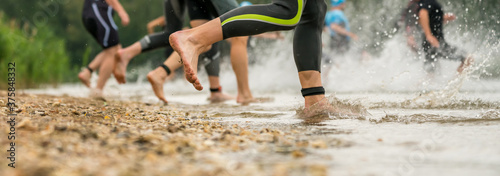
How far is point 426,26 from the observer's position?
18.3 ft

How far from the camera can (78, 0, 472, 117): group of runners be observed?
2607mm

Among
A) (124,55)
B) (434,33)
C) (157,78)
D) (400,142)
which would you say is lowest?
(400,142)

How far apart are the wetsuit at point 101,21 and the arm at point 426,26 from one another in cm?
312

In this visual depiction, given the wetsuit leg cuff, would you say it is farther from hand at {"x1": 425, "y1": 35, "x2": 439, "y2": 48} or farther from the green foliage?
the green foliage

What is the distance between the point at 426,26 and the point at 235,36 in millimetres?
3464

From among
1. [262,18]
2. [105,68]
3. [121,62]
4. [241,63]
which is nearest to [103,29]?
[105,68]

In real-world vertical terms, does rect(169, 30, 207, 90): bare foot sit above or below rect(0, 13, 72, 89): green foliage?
below

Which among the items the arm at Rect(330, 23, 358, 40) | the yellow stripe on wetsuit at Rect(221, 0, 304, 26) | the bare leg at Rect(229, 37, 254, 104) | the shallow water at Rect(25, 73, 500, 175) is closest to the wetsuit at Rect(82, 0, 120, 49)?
the bare leg at Rect(229, 37, 254, 104)

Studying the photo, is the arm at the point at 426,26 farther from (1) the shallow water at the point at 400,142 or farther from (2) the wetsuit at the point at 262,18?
(2) the wetsuit at the point at 262,18

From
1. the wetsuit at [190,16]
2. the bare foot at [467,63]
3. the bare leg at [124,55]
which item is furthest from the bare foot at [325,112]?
the bare leg at [124,55]

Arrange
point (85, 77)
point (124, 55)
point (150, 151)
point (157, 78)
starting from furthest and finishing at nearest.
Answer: point (85, 77) → point (124, 55) → point (157, 78) → point (150, 151)

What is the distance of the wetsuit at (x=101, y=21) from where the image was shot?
553 cm

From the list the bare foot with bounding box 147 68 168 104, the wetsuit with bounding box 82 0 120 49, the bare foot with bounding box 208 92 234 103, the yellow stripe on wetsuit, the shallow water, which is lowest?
the shallow water

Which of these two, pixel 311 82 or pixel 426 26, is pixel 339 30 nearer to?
pixel 426 26
